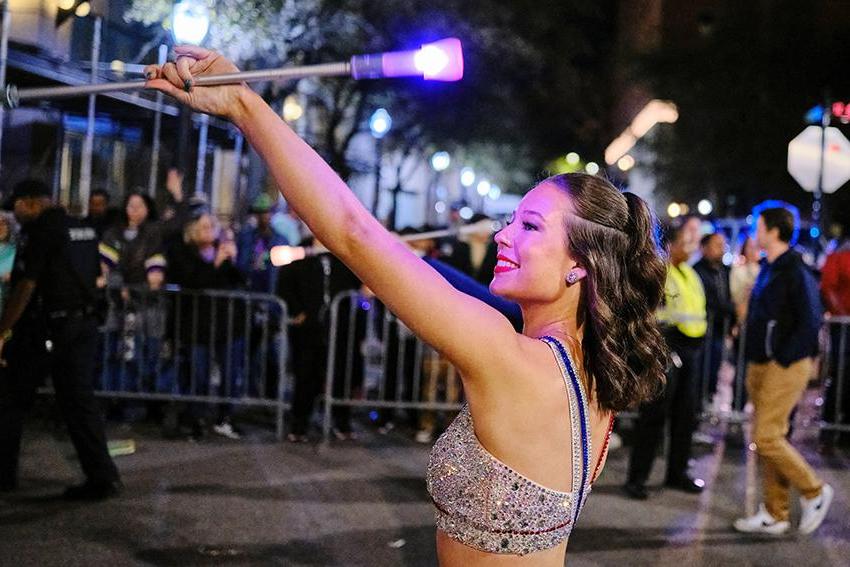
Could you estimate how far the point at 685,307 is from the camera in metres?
8.67

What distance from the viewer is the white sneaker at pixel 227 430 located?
10172 mm

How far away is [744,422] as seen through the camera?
11742mm

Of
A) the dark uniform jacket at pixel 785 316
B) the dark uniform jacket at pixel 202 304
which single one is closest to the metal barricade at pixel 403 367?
the dark uniform jacket at pixel 202 304

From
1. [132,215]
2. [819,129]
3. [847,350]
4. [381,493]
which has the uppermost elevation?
[819,129]

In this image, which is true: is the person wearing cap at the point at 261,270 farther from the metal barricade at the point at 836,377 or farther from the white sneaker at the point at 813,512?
the metal barricade at the point at 836,377

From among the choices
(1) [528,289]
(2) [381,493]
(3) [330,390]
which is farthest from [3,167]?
(1) [528,289]

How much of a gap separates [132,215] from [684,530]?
6.75 meters

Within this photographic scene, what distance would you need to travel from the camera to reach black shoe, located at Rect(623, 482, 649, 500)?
8344 mm

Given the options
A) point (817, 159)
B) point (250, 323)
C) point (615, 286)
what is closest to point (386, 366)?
point (250, 323)

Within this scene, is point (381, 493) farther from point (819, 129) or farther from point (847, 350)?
point (819, 129)

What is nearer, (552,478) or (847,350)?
(552,478)

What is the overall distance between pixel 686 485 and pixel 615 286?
21.7 ft

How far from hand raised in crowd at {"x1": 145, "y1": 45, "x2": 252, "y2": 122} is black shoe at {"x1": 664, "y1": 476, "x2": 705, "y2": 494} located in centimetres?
726

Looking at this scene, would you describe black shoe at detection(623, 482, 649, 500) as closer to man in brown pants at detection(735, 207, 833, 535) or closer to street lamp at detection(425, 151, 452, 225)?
man in brown pants at detection(735, 207, 833, 535)
